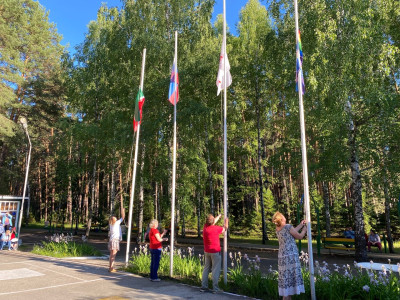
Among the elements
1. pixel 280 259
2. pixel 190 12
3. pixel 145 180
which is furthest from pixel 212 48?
pixel 280 259

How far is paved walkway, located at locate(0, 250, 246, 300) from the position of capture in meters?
6.30

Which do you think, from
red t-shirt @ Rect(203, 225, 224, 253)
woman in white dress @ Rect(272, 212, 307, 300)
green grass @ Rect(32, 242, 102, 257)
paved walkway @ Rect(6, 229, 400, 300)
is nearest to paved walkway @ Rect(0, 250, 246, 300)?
paved walkway @ Rect(6, 229, 400, 300)

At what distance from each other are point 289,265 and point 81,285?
192 inches

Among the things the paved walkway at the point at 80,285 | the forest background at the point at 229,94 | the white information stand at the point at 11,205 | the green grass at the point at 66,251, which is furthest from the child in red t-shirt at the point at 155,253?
the white information stand at the point at 11,205

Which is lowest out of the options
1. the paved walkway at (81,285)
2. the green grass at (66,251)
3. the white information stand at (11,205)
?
the paved walkway at (81,285)

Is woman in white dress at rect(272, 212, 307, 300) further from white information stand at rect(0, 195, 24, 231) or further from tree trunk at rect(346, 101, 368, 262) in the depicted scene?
white information stand at rect(0, 195, 24, 231)

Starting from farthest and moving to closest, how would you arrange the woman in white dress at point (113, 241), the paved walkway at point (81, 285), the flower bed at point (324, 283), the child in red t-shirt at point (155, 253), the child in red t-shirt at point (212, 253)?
the woman in white dress at point (113, 241) → the child in red t-shirt at point (155, 253) → the child in red t-shirt at point (212, 253) → the paved walkway at point (81, 285) → the flower bed at point (324, 283)

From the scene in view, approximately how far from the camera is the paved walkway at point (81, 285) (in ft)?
20.7

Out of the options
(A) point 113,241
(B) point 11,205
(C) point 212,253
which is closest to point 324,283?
(C) point 212,253

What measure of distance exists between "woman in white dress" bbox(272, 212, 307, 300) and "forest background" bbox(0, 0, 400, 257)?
7.66m

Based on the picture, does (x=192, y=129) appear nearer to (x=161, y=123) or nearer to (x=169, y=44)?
(x=161, y=123)

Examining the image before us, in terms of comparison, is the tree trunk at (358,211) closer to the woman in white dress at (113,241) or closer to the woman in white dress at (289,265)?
the woman in white dress at (289,265)

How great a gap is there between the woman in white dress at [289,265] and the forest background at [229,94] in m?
7.66

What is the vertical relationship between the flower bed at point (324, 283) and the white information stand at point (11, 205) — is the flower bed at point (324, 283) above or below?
below
